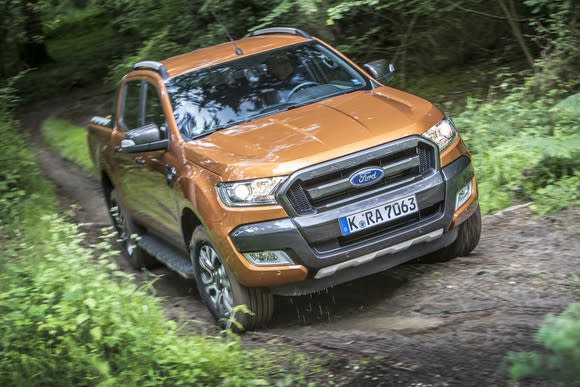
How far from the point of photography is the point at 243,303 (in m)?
5.54

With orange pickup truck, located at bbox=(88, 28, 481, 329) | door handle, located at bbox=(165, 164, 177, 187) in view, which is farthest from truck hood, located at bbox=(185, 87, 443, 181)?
door handle, located at bbox=(165, 164, 177, 187)

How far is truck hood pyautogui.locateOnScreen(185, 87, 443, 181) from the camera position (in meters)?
5.33

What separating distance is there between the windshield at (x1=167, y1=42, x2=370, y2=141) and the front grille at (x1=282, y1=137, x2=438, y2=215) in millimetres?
1209

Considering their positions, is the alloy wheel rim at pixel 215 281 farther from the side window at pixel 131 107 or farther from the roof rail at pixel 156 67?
the side window at pixel 131 107

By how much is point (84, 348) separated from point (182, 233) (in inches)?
79.4

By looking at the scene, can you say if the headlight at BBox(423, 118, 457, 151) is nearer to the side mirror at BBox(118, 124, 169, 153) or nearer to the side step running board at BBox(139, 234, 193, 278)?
the side mirror at BBox(118, 124, 169, 153)

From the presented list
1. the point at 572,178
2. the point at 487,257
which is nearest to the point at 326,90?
the point at 487,257

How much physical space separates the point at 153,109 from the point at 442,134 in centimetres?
256

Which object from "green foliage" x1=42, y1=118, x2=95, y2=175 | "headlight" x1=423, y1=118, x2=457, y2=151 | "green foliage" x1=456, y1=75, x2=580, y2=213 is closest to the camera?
"headlight" x1=423, y1=118, x2=457, y2=151

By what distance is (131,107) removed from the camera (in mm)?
7758

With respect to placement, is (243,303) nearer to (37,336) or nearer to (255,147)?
(255,147)

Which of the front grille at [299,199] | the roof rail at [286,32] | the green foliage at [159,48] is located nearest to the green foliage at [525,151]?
the roof rail at [286,32]

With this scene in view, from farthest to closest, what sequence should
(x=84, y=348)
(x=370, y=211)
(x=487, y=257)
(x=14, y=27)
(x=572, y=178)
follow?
(x=14, y=27)
(x=572, y=178)
(x=487, y=257)
(x=370, y=211)
(x=84, y=348)

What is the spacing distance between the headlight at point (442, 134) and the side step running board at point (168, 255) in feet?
7.07
